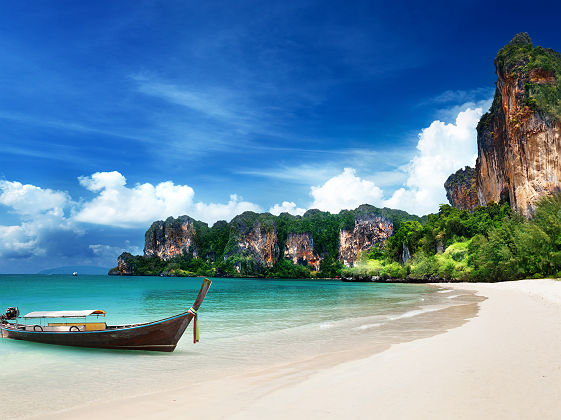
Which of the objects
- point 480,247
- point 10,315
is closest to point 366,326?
point 10,315

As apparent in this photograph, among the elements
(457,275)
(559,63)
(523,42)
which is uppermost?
(523,42)

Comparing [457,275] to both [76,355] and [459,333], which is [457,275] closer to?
[459,333]

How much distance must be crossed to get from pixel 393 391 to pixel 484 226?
70974mm

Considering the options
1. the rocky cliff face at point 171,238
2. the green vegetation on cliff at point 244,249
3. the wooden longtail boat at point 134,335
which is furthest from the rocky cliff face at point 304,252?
the wooden longtail boat at point 134,335

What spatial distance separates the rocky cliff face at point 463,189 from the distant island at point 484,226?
317 millimetres

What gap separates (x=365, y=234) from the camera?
14712 centimetres

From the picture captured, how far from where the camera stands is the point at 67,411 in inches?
243

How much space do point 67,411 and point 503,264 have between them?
49874mm

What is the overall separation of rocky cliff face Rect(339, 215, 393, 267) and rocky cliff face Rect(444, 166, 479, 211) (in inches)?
1237

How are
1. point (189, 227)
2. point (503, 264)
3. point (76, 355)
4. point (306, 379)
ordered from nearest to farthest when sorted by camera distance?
point (306, 379) → point (76, 355) → point (503, 264) → point (189, 227)

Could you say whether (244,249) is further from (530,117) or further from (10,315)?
(10,315)

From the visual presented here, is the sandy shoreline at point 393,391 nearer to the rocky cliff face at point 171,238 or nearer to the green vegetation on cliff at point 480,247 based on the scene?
the green vegetation on cliff at point 480,247

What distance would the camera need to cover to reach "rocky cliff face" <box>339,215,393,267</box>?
14550 centimetres

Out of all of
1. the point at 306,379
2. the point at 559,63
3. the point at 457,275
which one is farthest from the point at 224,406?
the point at 559,63
